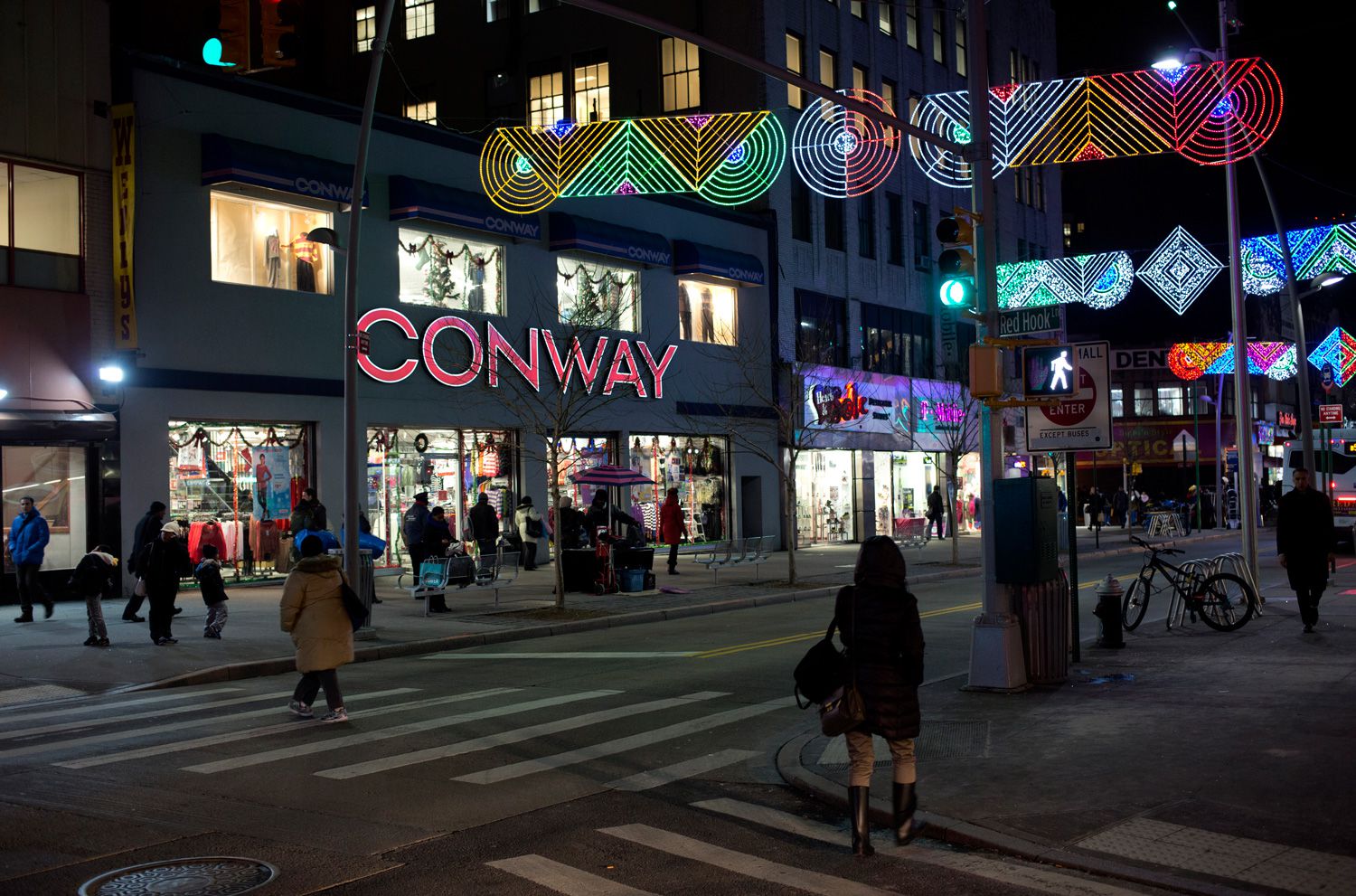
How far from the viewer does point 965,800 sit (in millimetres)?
7680

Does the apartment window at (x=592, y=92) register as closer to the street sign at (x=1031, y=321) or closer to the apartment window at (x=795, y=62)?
the apartment window at (x=795, y=62)

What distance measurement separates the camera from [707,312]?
36.8 meters

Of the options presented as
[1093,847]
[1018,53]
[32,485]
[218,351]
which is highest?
[1018,53]

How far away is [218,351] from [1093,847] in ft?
68.6

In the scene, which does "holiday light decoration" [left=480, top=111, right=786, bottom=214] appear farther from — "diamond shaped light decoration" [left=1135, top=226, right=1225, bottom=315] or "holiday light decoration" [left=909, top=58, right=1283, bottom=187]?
"diamond shaped light decoration" [left=1135, top=226, right=1225, bottom=315]

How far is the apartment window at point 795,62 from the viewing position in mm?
40219

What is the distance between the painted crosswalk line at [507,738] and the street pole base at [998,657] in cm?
246

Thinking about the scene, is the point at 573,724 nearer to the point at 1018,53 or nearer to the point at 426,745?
the point at 426,745

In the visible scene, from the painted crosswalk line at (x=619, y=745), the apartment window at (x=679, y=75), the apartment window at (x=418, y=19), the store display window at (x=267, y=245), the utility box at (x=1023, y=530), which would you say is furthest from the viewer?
the apartment window at (x=418, y=19)

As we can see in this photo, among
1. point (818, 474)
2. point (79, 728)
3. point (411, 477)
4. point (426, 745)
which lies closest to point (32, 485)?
point (411, 477)

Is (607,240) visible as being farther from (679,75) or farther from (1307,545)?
(1307,545)

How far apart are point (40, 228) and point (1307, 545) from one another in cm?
2049

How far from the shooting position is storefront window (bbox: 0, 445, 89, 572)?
70.0 ft

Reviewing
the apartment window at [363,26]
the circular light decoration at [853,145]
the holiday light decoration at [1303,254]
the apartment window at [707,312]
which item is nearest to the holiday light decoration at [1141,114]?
the circular light decoration at [853,145]
